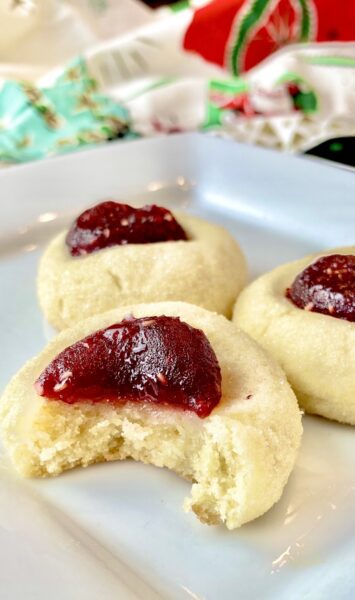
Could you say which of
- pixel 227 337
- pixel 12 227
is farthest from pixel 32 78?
pixel 227 337

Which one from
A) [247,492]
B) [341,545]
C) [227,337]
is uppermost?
[227,337]

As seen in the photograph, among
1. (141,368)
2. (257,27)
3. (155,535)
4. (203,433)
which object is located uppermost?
(257,27)

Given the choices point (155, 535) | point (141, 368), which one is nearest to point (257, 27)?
point (141, 368)

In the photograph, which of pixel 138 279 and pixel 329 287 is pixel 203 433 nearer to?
pixel 329 287

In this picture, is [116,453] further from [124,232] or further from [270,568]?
[124,232]

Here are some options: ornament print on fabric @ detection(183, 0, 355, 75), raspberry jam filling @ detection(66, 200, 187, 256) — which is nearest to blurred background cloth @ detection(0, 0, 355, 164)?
ornament print on fabric @ detection(183, 0, 355, 75)

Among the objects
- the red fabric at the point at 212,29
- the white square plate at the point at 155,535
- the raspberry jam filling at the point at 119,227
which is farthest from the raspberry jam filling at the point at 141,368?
the red fabric at the point at 212,29

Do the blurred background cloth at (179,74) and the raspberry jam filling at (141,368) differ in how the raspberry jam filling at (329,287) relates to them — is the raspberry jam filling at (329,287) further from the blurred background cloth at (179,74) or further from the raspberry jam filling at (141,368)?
the blurred background cloth at (179,74)
